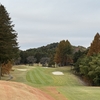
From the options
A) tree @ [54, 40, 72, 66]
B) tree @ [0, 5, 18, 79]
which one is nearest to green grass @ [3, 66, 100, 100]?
tree @ [0, 5, 18, 79]

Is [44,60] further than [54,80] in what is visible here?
Yes

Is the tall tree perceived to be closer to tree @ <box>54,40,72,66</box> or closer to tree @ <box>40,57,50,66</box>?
tree @ <box>54,40,72,66</box>

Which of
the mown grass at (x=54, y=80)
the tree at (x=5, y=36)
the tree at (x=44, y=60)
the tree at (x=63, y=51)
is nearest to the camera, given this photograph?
the tree at (x=5, y=36)

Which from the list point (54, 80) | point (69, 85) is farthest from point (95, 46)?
point (69, 85)

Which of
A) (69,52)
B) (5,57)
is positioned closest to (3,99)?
(5,57)

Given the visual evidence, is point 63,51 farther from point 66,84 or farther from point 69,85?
point 69,85

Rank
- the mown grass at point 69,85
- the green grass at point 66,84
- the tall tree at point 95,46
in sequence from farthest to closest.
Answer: the tall tree at point 95,46
the green grass at point 66,84
the mown grass at point 69,85

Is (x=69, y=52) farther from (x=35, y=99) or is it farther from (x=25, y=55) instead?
(x=35, y=99)

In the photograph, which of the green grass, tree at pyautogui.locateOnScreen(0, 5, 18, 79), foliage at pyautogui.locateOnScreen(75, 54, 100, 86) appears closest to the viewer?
the green grass

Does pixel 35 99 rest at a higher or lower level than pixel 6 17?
lower

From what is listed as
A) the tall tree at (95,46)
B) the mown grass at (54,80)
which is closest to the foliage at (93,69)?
the mown grass at (54,80)

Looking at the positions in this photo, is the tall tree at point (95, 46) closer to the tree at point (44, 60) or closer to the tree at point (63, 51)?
the tree at point (63, 51)

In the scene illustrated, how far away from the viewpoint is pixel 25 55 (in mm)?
118188

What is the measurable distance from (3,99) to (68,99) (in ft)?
21.2
